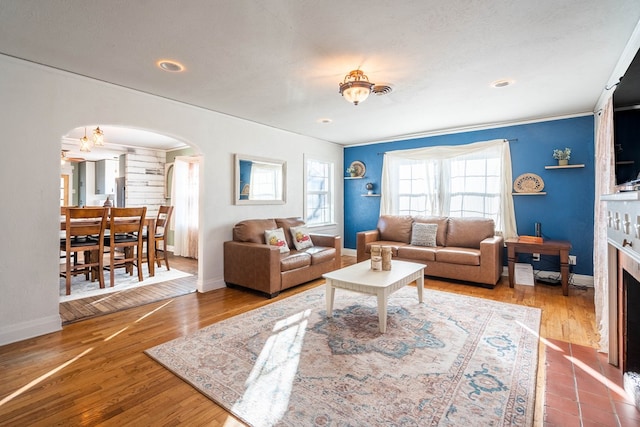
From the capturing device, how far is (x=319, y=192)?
20.5 feet

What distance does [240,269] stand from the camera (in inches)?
157

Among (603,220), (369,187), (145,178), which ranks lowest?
(603,220)

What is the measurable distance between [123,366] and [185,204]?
4803 mm

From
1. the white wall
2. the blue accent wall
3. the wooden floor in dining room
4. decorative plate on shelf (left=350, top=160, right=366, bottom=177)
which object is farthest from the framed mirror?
the blue accent wall

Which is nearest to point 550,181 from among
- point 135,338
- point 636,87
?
point 636,87

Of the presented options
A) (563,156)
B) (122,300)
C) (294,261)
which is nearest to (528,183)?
(563,156)

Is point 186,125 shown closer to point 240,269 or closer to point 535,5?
point 240,269

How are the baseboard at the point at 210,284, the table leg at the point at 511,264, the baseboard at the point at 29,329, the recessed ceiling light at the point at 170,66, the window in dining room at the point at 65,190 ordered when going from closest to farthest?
the baseboard at the point at 29,329, the recessed ceiling light at the point at 170,66, the baseboard at the point at 210,284, the table leg at the point at 511,264, the window in dining room at the point at 65,190

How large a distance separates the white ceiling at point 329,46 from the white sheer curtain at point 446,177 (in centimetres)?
125

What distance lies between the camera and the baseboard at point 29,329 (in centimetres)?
253

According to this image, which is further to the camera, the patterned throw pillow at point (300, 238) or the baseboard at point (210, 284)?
the patterned throw pillow at point (300, 238)

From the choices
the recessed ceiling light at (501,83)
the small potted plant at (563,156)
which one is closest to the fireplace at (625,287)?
the recessed ceiling light at (501,83)

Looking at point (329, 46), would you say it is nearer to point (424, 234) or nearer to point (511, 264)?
point (424, 234)

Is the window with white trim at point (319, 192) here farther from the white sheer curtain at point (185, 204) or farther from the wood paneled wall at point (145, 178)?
the wood paneled wall at point (145, 178)
